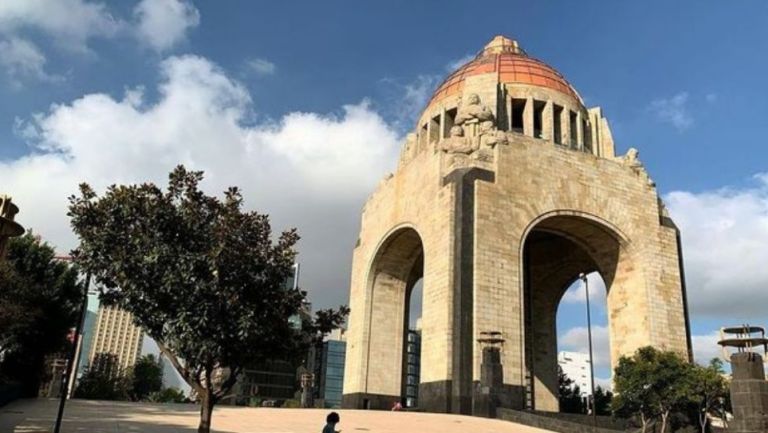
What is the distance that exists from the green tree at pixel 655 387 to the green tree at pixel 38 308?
60.3 feet

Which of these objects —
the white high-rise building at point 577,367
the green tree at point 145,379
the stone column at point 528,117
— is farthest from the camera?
the white high-rise building at point 577,367

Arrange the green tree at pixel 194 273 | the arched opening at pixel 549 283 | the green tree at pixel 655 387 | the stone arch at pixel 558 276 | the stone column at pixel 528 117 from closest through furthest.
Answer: the green tree at pixel 194 273, the green tree at pixel 655 387, the stone arch at pixel 558 276, the arched opening at pixel 549 283, the stone column at pixel 528 117

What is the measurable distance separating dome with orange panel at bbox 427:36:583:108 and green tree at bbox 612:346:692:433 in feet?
44.6

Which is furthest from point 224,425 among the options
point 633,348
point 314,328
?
point 633,348

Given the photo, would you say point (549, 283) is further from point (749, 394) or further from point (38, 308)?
point (38, 308)

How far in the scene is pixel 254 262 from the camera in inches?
354

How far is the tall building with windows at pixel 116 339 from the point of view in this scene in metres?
102

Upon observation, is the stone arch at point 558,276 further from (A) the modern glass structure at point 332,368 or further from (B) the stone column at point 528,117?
(A) the modern glass structure at point 332,368

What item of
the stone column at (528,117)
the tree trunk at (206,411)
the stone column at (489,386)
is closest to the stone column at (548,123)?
the stone column at (528,117)

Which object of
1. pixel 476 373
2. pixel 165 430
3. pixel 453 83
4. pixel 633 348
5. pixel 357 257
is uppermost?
pixel 453 83

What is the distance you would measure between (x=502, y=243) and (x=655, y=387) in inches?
254

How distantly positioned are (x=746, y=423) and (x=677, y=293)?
33.9 feet

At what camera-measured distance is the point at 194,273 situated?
8.54m

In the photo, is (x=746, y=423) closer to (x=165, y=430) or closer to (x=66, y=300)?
(x=165, y=430)
